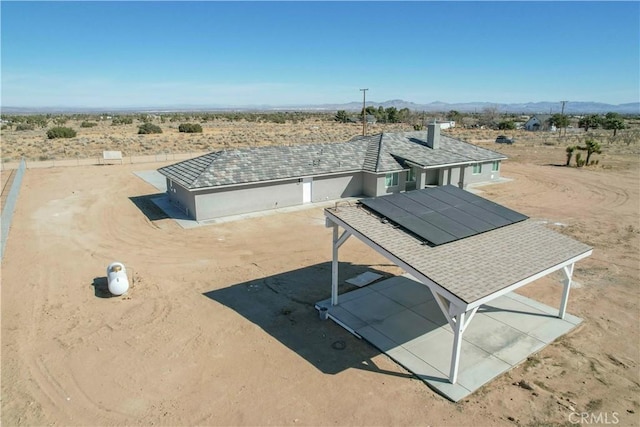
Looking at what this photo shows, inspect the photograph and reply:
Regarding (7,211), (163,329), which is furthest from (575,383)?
(7,211)

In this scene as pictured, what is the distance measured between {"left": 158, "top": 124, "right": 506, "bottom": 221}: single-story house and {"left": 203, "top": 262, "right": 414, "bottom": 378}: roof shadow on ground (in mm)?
8585

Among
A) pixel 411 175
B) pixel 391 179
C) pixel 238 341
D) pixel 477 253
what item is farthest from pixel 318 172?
pixel 477 253

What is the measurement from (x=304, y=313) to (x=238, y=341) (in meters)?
2.35

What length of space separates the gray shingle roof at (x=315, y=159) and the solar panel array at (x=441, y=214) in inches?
479

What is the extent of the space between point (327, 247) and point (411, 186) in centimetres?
1259

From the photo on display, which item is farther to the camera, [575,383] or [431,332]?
[431,332]

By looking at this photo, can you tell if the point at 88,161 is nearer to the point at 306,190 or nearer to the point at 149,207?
the point at 149,207

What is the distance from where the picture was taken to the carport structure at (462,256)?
909cm

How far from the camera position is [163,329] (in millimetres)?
12062

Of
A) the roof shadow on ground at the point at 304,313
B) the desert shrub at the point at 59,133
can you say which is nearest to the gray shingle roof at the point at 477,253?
the roof shadow on ground at the point at 304,313

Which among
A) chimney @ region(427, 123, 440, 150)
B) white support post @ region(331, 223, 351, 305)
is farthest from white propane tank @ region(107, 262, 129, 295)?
chimney @ region(427, 123, 440, 150)

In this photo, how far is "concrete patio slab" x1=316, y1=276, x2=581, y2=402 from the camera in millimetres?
10133

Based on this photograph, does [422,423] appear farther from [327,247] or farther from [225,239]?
[225,239]

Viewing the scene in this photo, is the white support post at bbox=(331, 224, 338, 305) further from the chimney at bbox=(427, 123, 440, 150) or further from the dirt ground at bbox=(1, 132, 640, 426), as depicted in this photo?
the chimney at bbox=(427, 123, 440, 150)
